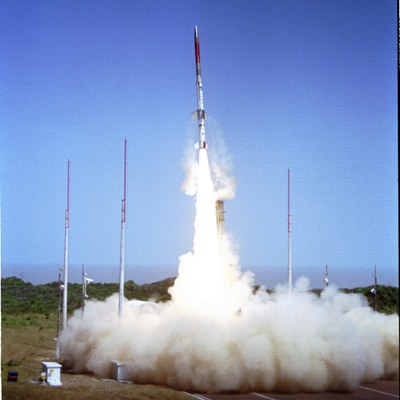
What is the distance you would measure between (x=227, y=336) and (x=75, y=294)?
38.9 m

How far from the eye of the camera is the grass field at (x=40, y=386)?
988 inches

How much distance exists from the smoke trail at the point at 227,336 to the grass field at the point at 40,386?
157 cm

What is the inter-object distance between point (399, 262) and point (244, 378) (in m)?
17.6

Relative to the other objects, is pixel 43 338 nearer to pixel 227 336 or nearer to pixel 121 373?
pixel 121 373

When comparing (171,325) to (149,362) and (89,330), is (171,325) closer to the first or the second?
(149,362)

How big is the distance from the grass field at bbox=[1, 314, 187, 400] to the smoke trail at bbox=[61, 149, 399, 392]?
1.57 metres

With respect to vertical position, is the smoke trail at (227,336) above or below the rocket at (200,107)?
below

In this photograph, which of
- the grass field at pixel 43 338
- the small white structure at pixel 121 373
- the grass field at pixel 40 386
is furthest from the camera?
the small white structure at pixel 121 373

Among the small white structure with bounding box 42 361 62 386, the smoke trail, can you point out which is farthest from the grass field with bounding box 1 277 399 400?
the smoke trail

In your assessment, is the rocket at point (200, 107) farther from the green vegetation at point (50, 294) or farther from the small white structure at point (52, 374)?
Answer: the green vegetation at point (50, 294)

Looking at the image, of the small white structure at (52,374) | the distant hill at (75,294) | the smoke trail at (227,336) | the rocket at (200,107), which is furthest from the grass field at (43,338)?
the rocket at (200,107)

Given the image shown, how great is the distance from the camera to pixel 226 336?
29.1 meters

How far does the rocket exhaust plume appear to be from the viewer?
91.0ft

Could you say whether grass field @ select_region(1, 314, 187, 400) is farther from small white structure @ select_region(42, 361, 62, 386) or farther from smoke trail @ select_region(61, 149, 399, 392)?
smoke trail @ select_region(61, 149, 399, 392)
